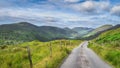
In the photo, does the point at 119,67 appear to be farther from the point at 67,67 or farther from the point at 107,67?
the point at 67,67

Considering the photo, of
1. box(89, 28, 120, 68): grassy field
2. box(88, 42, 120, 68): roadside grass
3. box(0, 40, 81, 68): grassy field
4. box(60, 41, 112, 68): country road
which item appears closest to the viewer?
box(0, 40, 81, 68): grassy field

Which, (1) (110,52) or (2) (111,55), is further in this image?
(1) (110,52)

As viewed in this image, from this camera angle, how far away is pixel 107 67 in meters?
27.6

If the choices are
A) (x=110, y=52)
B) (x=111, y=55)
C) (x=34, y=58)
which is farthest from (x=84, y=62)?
(x=34, y=58)

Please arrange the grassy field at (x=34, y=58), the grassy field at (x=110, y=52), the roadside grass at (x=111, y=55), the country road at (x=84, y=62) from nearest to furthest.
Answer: the grassy field at (x=34, y=58) < the country road at (x=84, y=62) < the roadside grass at (x=111, y=55) < the grassy field at (x=110, y=52)

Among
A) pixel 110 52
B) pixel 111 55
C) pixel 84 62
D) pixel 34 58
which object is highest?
pixel 110 52

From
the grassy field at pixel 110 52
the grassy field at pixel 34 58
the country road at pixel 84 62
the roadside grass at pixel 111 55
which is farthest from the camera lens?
the grassy field at pixel 110 52

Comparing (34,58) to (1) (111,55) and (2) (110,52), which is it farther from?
(1) (111,55)

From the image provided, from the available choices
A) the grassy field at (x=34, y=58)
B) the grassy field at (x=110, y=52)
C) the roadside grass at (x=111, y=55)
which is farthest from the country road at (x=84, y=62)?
the grassy field at (x=34, y=58)

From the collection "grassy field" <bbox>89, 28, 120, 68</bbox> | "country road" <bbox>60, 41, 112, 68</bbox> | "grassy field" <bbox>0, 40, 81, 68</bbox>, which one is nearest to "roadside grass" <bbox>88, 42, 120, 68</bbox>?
"grassy field" <bbox>89, 28, 120, 68</bbox>

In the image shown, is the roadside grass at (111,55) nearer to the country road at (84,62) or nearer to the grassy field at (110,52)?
the grassy field at (110,52)

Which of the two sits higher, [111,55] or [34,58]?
[111,55]

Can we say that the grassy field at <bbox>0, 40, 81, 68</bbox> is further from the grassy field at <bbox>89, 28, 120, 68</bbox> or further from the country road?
the grassy field at <bbox>89, 28, 120, 68</bbox>

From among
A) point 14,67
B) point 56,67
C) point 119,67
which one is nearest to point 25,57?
point 14,67
